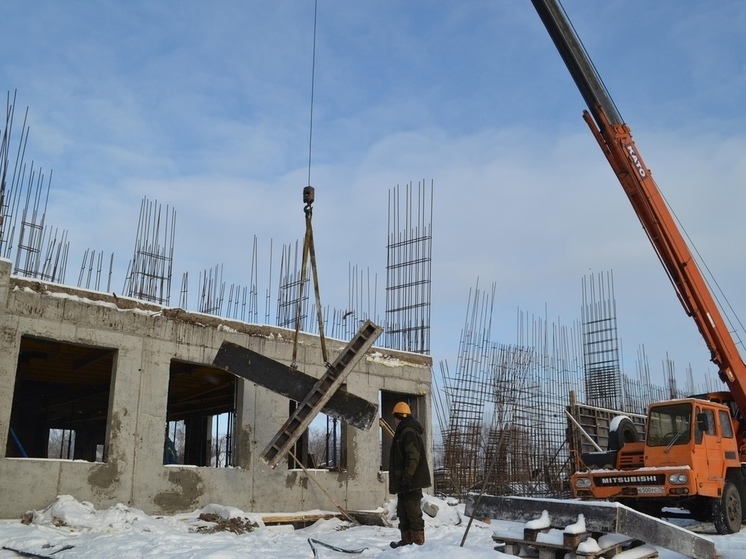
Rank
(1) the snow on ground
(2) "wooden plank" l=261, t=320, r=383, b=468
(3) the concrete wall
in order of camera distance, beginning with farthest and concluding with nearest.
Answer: (2) "wooden plank" l=261, t=320, r=383, b=468
(3) the concrete wall
(1) the snow on ground

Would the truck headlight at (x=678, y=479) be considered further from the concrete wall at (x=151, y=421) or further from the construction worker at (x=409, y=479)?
the construction worker at (x=409, y=479)

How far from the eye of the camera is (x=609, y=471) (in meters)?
11.4

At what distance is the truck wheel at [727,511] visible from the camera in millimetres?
10906

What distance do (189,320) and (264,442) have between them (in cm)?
232

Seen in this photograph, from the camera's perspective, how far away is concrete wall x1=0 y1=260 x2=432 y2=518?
9047mm

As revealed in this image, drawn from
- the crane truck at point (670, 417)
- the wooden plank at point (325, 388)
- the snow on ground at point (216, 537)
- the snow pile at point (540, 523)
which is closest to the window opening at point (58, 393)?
the snow on ground at point (216, 537)

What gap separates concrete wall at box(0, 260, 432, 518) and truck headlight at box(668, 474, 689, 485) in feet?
15.8

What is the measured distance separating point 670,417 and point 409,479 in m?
6.38

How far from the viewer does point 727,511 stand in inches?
435

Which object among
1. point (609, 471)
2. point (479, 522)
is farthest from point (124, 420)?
point (609, 471)

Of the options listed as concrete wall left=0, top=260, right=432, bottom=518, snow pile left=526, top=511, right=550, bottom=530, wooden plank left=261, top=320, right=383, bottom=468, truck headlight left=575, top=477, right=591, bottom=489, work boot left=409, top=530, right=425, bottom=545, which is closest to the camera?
snow pile left=526, top=511, right=550, bottom=530

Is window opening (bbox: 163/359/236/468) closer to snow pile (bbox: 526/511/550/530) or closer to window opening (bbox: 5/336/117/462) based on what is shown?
window opening (bbox: 5/336/117/462)

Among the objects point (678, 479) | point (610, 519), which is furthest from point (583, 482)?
point (610, 519)

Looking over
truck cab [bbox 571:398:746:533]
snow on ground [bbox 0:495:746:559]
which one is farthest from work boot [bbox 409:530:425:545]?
truck cab [bbox 571:398:746:533]
